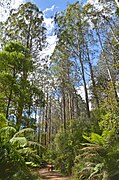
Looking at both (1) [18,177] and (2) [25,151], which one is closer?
(1) [18,177]

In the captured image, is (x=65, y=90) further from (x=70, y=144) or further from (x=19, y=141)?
(x=19, y=141)

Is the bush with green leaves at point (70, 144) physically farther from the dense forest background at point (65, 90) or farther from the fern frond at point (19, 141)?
the fern frond at point (19, 141)

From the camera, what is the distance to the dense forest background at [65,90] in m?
7.39

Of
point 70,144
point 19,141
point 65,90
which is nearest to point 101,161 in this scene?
point 19,141

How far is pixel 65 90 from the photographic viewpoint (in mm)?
24000

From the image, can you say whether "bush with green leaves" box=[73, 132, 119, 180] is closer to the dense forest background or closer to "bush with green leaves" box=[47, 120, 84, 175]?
the dense forest background

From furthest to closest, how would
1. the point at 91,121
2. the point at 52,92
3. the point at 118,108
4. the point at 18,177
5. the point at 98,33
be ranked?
the point at 52,92 → the point at 98,33 → the point at 91,121 → the point at 118,108 → the point at 18,177

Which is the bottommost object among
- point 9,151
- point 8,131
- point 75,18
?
point 9,151

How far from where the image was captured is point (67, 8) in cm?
1791

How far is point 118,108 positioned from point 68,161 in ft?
18.5

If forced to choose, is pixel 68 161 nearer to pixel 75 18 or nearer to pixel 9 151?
pixel 9 151

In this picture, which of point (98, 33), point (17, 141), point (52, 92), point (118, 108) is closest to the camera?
point (17, 141)

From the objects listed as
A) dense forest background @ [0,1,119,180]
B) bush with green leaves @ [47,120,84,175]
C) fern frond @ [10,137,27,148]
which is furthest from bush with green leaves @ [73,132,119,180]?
bush with green leaves @ [47,120,84,175]

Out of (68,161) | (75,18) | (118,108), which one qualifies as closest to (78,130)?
(68,161)
